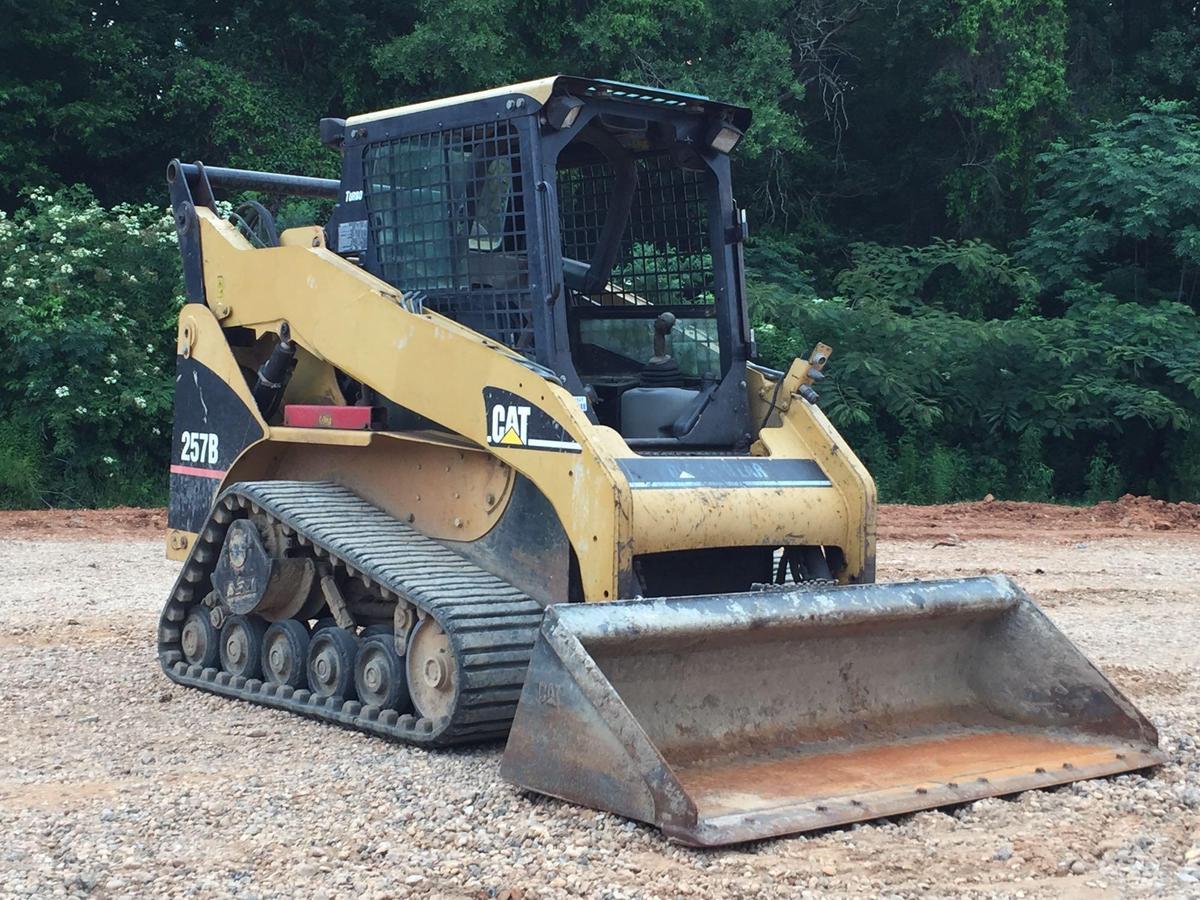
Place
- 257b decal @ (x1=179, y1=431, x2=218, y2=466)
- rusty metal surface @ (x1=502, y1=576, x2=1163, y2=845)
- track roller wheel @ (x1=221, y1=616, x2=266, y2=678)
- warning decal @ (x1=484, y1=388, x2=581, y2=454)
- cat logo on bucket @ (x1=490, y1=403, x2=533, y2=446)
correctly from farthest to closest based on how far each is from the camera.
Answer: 257b decal @ (x1=179, y1=431, x2=218, y2=466) → track roller wheel @ (x1=221, y1=616, x2=266, y2=678) → cat logo on bucket @ (x1=490, y1=403, x2=533, y2=446) → warning decal @ (x1=484, y1=388, x2=581, y2=454) → rusty metal surface @ (x1=502, y1=576, x2=1163, y2=845)

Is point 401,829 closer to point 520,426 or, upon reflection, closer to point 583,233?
point 520,426

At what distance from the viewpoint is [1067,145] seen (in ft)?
66.5

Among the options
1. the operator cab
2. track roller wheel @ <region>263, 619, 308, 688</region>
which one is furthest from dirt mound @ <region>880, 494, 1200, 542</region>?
track roller wheel @ <region>263, 619, 308, 688</region>

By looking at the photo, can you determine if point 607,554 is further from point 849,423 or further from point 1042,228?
point 1042,228

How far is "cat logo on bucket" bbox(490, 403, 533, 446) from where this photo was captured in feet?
19.4

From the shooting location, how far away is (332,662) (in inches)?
249

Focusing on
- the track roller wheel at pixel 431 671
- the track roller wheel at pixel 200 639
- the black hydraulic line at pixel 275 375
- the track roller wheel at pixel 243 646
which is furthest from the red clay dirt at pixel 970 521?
the track roller wheel at pixel 431 671

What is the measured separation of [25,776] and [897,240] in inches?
745

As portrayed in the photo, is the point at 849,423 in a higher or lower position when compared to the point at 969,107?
lower

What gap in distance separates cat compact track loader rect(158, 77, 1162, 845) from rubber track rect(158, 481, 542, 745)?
15 mm

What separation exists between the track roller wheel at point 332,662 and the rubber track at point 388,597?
0.06 meters

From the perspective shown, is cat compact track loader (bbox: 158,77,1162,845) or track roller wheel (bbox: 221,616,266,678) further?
track roller wheel (bbox: 221,616,266,678)

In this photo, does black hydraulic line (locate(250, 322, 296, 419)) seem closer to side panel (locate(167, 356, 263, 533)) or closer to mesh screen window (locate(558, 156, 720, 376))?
side panel (locate(167, 356, 263, 533))

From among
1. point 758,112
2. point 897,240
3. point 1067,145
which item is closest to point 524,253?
point 758,112
